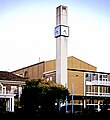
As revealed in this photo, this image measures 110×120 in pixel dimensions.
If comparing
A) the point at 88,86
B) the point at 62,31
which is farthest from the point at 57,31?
the point at 88,86

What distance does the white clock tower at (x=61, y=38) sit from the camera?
171 feet

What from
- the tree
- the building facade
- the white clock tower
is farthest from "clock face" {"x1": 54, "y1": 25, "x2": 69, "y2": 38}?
the tree

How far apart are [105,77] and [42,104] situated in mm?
25392

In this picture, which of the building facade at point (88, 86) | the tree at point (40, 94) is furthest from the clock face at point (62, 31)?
the tree at point (40, 94)

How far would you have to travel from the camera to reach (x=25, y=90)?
138ft

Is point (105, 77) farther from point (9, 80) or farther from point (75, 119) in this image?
point (75, 119)

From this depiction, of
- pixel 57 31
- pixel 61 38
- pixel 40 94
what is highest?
pixel 57 31

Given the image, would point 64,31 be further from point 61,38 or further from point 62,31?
point 61,38

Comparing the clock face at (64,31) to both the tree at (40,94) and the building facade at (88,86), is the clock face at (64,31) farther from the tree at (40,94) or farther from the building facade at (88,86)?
the tree at (40,94)

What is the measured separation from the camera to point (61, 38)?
52.4 metres

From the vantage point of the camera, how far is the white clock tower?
2056 inches

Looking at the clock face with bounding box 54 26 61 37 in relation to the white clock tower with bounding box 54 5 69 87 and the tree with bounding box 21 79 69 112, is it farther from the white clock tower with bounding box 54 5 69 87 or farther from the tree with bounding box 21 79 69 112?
the tree with bounding box 21 79 69 112

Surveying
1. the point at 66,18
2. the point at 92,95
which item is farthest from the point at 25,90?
the point at 92,95

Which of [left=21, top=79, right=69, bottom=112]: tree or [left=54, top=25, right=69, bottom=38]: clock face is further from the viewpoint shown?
[left=54, top=25, right=69, bottom=38]: clock face
